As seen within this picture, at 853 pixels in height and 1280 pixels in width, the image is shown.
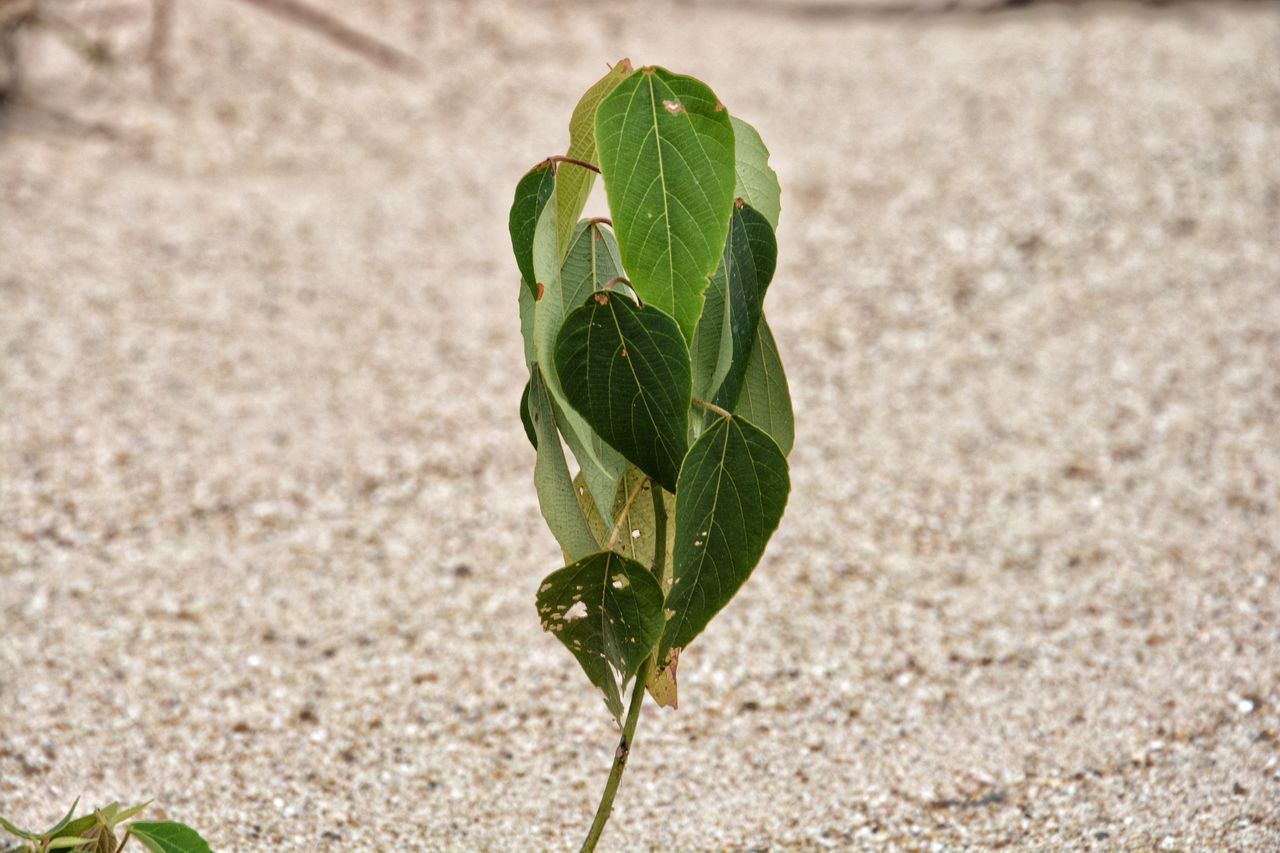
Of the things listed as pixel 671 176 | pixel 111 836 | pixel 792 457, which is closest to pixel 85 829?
pixel 111 836

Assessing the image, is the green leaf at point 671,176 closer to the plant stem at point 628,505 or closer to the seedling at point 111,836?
the plant stem at point 628,505

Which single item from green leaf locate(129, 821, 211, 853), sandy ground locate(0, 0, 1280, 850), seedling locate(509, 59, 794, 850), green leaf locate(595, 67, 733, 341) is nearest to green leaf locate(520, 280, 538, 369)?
seedling locate(509, 59, 794, 850)

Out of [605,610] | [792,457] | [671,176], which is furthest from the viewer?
[792,457]

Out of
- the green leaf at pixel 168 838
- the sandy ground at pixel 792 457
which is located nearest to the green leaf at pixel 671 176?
the green leaf at pixel 168 838

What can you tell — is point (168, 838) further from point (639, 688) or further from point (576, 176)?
point (576, 176)

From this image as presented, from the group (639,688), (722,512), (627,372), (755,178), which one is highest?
(755,178)
